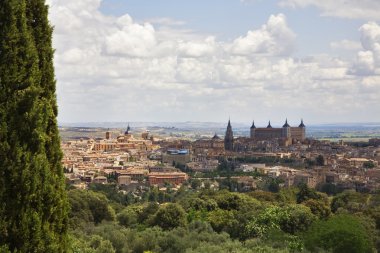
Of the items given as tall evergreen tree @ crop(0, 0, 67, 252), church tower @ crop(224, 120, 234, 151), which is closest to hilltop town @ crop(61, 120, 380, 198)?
church tower @ crop(224, 120, 234, 151)

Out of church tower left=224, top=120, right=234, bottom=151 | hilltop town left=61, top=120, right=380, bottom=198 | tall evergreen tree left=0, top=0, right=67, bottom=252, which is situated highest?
tall evergreen tree left=0, top=0, right=67, bottom=252

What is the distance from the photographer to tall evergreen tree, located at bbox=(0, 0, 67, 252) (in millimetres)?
5328

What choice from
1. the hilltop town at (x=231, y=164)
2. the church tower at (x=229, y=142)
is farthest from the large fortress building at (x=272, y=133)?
the church tower at (x=229, y=142)

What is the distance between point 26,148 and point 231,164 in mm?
91911

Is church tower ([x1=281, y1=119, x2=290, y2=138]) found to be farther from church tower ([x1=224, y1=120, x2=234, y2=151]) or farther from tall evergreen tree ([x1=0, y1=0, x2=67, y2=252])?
tall evergreen tree ([x1=0, y1=0, x2=67, y2=252])

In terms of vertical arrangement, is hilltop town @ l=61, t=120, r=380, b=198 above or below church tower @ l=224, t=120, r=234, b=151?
below

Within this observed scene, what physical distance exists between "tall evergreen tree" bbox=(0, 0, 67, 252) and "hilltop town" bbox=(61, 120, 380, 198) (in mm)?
51975

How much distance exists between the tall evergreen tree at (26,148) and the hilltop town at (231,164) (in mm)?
51975

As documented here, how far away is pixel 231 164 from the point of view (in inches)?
3807

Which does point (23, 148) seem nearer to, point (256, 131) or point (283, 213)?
point (283, 213)

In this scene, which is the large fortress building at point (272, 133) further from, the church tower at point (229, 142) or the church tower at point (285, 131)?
the church tower at point (229, 142)

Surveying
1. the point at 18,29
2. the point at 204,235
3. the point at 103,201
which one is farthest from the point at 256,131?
the point at 18,29

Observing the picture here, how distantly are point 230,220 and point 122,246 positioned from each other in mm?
8526

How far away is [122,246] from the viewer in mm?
16391
